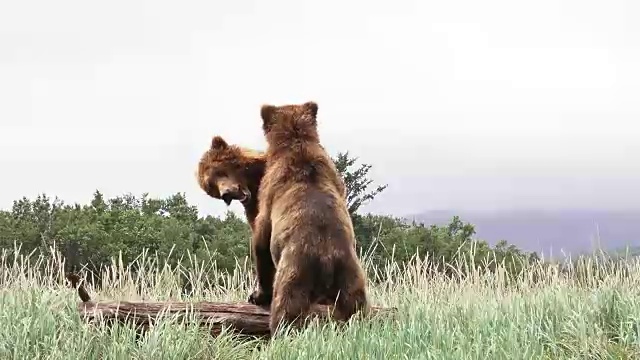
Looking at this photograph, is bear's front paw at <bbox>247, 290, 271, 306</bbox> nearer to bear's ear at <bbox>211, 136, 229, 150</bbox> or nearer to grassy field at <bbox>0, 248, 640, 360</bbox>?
grassy field at <bbox>0, 248, 640, 360</bbox>

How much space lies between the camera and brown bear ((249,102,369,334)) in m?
5.77

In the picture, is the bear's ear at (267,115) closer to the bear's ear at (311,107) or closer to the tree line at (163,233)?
the bear's ear at (311,107)

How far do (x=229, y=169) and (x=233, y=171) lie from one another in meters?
0.03

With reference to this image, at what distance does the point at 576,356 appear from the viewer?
5512mm

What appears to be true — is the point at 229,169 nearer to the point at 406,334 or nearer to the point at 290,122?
the point at 290,122

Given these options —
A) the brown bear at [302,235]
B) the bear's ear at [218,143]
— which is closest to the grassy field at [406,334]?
the brown bear at [302,235]

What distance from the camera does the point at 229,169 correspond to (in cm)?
646

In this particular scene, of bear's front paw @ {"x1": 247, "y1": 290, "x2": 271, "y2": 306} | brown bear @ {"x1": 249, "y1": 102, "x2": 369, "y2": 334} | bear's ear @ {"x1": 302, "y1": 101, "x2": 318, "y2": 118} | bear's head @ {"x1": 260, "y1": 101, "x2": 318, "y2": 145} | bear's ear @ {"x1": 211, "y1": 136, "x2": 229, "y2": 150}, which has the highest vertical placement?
bear's ear @ {"x1": 302, "y1": 101, "x2": 318, "y2": 118}

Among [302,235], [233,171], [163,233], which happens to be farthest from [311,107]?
[163,233]

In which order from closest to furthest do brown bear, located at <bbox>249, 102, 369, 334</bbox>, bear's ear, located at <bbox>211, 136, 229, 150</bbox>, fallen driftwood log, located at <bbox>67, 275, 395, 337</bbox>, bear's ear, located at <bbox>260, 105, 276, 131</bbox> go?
brown bear, located at <bbox>249, 102, 369, 334</bbox>, fallen driftwood log, located at <bbox>67, 275, 395, 337</bbox>, bear's ear, located at <bbox>260, 105, 276, 131</bbox>, bear's ear, located at <bbox>211, 136, 229, 150</bbox>

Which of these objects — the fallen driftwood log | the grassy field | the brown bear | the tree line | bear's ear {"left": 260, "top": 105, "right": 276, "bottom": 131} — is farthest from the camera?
the tree line

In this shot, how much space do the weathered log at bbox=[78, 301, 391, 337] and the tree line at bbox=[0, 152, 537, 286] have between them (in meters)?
4.72

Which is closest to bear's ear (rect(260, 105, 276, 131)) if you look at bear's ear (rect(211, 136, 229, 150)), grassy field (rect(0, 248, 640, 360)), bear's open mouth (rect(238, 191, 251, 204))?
bear's ear (rect(211, 136, 229, 150))

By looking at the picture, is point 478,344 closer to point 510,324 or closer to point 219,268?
point 510,324
